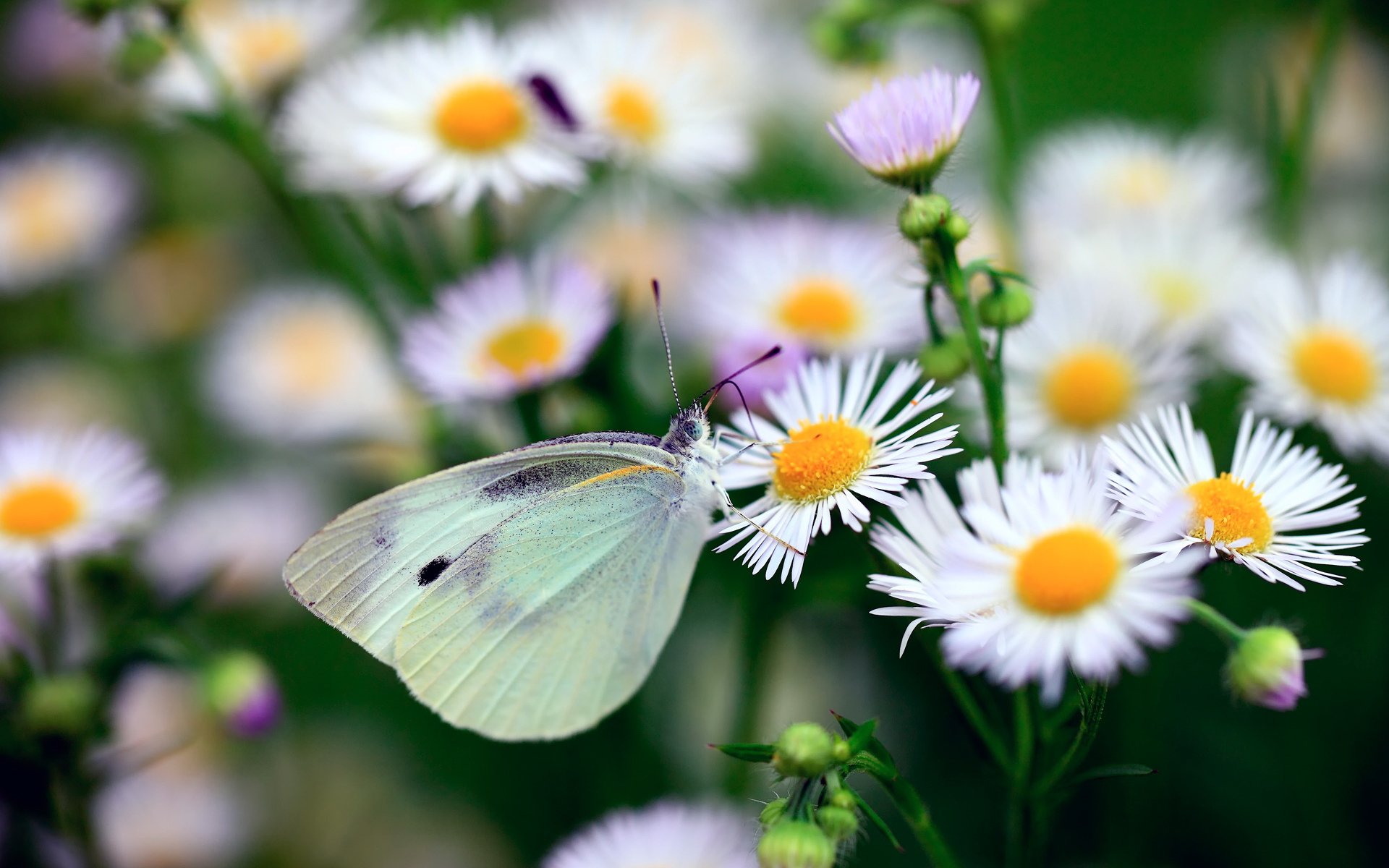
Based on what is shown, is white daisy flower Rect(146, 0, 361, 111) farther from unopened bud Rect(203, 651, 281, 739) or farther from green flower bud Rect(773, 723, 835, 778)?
green flower bud Rect(773, 723, 835, 778)

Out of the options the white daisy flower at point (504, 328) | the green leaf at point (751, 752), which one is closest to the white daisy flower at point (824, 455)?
the green leaf at point (751, 752)

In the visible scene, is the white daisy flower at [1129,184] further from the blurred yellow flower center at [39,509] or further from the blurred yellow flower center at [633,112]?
the blurred yellow flower center at [39,509]

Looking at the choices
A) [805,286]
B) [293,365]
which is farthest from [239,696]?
[293,365]

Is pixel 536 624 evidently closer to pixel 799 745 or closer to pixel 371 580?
pixel 371 580

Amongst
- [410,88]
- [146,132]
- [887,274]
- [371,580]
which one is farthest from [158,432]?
[887,274]

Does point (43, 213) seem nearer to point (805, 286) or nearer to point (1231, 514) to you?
point (805, 286)

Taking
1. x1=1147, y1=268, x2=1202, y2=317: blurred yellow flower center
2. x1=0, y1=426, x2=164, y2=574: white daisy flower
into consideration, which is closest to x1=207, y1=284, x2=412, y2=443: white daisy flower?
x1=0, y1=426, x2=164, y2=574: white daisy flower
